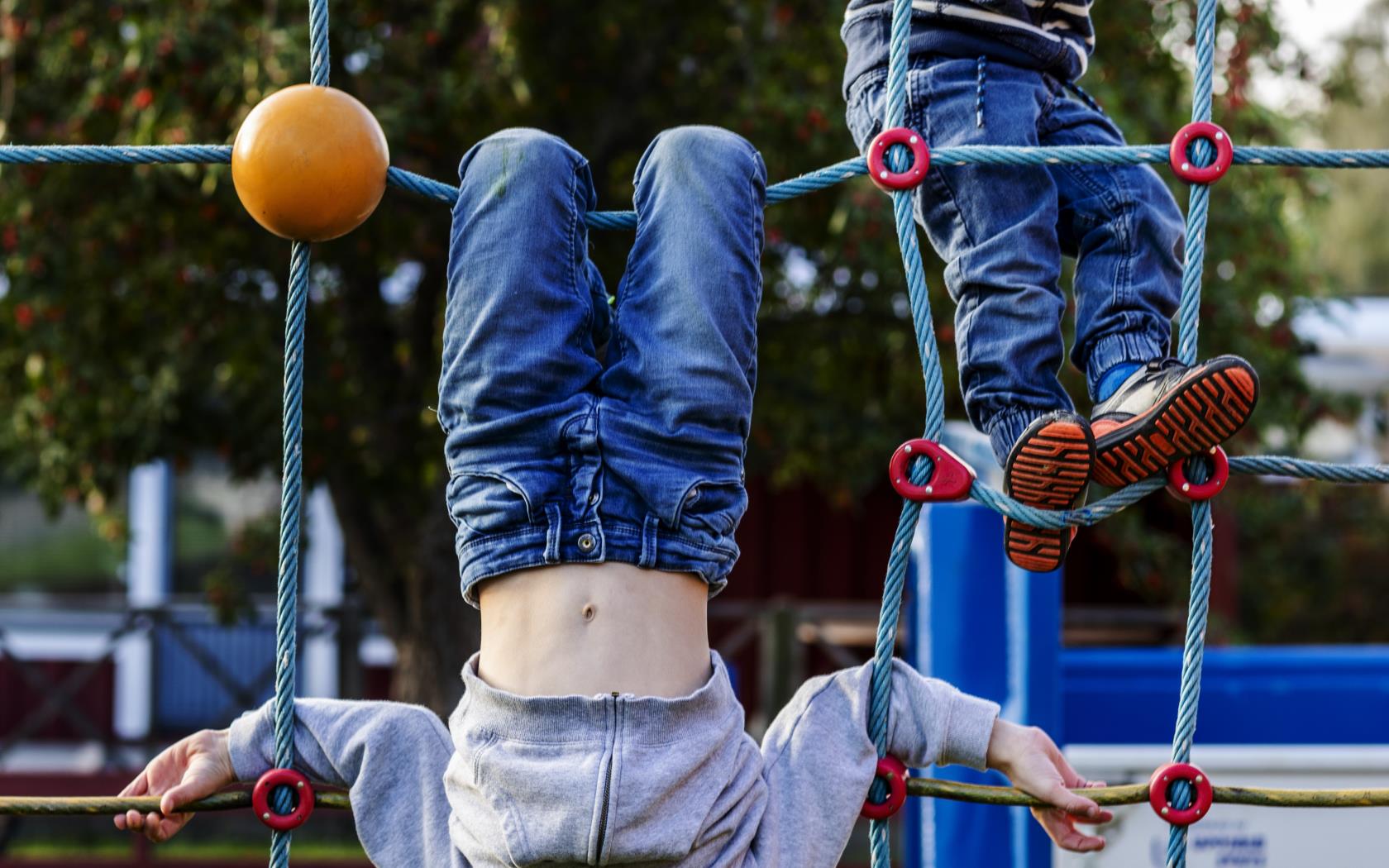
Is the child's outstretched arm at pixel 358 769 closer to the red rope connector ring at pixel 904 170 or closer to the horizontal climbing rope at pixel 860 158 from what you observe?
the horizontal climbing rope at pixel 860 158

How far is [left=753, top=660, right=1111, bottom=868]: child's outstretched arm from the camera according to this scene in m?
1.77

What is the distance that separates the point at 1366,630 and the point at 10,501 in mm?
8364

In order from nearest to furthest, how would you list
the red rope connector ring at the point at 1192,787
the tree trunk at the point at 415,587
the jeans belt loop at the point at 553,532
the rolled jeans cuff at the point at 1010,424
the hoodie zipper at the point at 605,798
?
the hoodie zipper at the point at 605,798, the jeans belt loop at the point at 553,532, the red rope connector ring at the point at 1192,787, the rolled jeans cuff at the point at 1010,424, the tree trunk at the point at 415,587

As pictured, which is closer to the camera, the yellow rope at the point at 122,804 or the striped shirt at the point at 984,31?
the yellow rope at the point at 122,804

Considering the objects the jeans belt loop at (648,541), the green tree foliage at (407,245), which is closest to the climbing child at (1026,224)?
the jeans belt loop at (648,541)

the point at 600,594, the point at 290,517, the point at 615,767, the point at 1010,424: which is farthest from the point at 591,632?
the point at 1010,424

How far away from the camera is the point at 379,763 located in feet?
5.93

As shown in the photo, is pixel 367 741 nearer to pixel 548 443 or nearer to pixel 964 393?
pixel 548 443

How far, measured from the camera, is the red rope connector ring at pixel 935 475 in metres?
1.86

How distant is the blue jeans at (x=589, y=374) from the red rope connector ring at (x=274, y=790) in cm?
31

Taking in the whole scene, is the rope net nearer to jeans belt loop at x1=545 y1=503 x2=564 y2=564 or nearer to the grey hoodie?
the grey hoodie

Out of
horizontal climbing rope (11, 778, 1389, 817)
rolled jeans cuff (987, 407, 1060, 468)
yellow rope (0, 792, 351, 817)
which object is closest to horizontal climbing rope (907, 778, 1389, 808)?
horizontal climbing rope (11, 778, 1389, 817)

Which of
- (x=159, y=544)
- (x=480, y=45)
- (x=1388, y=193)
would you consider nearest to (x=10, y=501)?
(x=159, y=544)

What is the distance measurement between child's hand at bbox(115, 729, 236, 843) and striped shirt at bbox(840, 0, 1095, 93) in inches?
50.2
